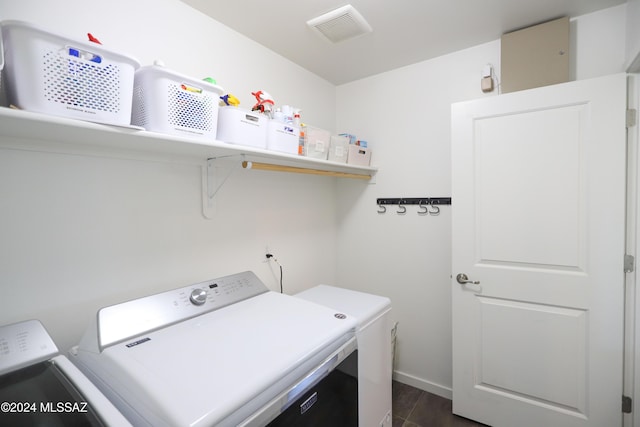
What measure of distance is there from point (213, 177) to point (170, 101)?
66cm

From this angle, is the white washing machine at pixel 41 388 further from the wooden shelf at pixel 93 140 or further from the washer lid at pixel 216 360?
the wooden shelf at pixel 93 140

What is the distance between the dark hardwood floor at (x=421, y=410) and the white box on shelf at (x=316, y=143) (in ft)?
6.15

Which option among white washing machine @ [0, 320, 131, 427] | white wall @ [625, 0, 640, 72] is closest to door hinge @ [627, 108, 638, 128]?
white wall @ [625, 0, 640, 72]

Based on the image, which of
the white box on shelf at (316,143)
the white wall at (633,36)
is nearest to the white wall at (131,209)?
the white box on shelf at (316,143)

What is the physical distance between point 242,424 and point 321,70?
2.40 meters

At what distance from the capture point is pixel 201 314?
1.30 m

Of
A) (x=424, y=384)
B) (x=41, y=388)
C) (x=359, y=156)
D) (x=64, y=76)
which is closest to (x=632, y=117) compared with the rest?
(x=359, y=156)

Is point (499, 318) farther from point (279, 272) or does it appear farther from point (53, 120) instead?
point (53, 120)

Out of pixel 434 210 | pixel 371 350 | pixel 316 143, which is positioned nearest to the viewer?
pixel 371 350

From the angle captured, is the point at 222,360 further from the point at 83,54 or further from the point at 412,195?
the point at 412,195

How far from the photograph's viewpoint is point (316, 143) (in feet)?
6.20

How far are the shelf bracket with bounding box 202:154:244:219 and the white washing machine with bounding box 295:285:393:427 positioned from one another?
804 millimetres

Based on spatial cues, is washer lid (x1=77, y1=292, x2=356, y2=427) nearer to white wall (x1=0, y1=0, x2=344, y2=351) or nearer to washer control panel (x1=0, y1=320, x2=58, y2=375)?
washer control panel (x1=0, y1=320, x2=58, y2=375)

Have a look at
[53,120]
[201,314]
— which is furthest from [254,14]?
[201,314]
